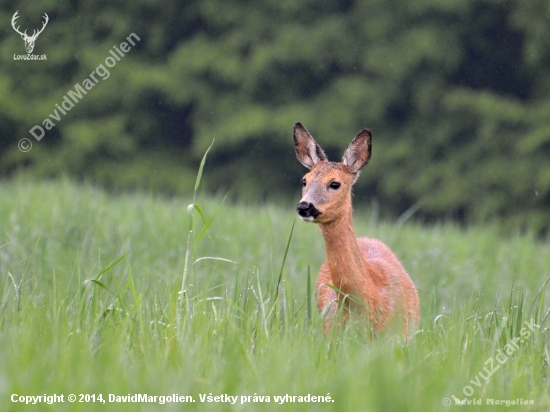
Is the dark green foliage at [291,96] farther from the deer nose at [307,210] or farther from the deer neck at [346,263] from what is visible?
the deer nose at [307,210]

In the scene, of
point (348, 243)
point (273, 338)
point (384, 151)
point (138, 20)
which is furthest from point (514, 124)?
point (273, 338)

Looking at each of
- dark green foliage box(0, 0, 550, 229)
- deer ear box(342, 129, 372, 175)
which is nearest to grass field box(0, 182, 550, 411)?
deer ear box(342, 129, 372, 175)

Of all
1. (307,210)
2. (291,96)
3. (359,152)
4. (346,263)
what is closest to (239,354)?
(307,210)

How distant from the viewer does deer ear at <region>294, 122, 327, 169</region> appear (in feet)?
14.3

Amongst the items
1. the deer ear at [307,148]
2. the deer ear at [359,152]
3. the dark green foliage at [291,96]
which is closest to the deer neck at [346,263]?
the deer ear at [359,152]

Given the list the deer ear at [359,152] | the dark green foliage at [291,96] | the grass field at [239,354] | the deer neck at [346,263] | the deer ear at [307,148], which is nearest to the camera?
the grass field at [239,354]

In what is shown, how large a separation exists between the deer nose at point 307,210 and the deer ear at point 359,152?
519 millimetres

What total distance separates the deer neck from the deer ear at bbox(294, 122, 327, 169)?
0.46 m

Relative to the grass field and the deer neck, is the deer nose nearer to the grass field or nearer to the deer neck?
the deer neck

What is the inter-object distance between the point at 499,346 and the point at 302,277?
2602 mm

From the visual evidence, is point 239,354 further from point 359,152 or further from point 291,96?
point 291,96

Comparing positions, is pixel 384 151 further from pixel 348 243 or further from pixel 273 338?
pixel 273 338

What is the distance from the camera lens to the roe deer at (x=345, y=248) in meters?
3.83

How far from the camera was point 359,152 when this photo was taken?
14.0 ft
